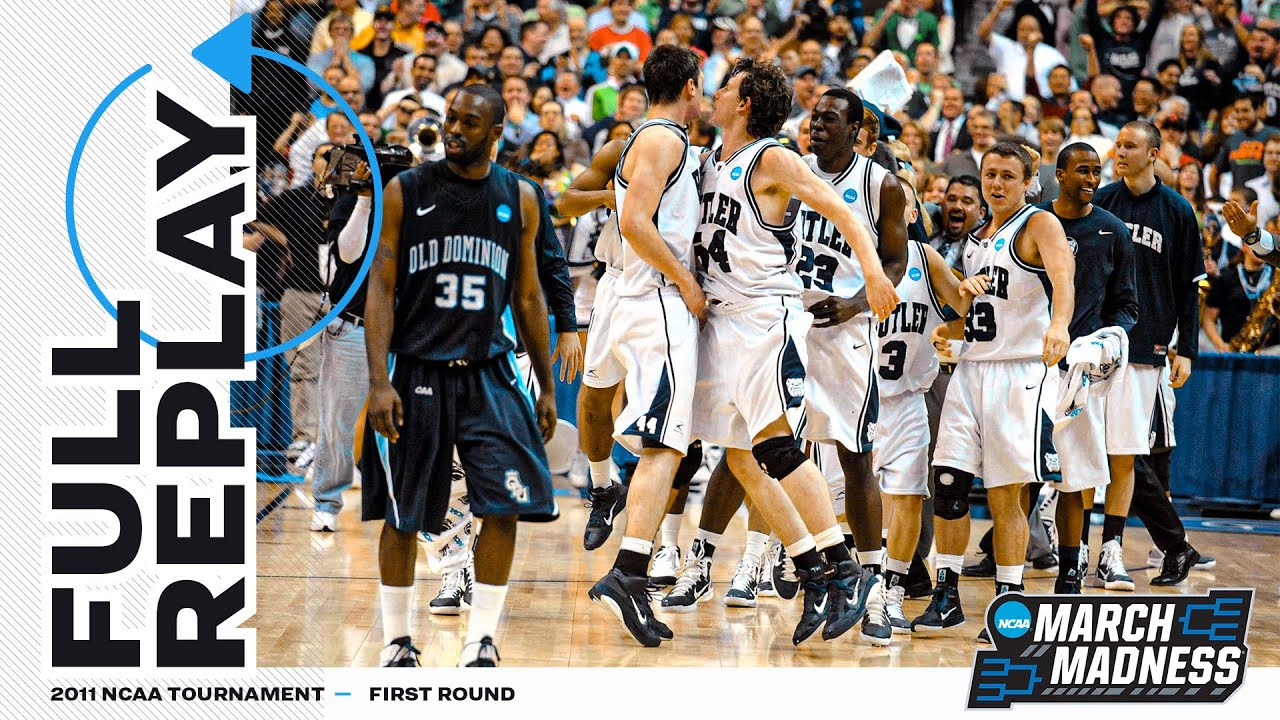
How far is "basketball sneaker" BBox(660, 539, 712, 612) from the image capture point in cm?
650

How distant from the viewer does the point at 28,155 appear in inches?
191

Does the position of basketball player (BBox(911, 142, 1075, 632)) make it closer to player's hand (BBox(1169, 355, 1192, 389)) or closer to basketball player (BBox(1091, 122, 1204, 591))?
basketball player (BBox(1091, 122, 1204, 591))

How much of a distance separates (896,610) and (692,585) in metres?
0.94

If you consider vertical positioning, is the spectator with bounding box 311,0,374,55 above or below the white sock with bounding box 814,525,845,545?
above

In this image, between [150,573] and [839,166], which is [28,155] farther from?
[839,166]

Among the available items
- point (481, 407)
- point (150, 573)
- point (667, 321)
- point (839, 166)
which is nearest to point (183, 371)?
point (150, 573)

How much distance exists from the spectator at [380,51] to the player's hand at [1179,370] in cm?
753

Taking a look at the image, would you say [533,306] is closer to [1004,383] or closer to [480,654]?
[480,654]

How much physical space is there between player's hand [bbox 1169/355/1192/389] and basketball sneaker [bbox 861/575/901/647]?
2736 millimetres

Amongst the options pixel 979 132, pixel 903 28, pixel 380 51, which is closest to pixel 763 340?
pixel 979 132

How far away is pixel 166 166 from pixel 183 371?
2.26 feet

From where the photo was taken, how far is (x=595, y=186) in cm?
645

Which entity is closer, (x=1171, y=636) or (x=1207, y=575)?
(x=1171, y=636)

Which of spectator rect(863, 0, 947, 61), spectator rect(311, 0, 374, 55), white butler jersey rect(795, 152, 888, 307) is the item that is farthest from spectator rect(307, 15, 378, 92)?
white butler jersey rect(795, 152, 888, 307)
